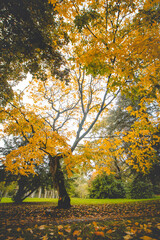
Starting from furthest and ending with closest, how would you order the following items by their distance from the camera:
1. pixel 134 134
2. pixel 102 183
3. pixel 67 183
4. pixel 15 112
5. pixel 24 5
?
pixel 102 183 < pixel 67 183 < pixel 15 112 < pixel 134 134 < pixel 24 5

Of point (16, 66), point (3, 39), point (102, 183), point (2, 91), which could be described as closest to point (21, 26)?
point (3, 39)

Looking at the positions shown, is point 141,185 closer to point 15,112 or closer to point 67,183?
point 67,183

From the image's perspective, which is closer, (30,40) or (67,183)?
(30,40)

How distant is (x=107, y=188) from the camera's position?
11734mm

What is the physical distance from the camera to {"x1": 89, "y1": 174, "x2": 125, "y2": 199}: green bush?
→ 1172 centimetres

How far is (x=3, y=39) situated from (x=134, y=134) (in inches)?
244

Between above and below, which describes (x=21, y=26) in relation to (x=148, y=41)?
above

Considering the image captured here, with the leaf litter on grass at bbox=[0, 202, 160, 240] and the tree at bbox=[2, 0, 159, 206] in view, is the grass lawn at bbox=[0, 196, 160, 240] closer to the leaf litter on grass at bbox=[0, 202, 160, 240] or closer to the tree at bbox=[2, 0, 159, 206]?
the leaf litter on grass at bbox=[0, 202, 160, 240]

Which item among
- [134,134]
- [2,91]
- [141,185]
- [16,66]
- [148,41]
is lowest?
[141,185]

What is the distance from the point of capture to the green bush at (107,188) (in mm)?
11719

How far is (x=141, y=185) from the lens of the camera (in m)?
10.7

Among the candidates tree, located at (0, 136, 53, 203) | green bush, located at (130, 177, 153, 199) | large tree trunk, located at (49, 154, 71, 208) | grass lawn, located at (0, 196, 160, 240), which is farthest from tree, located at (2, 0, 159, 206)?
green bush, located at (130, 177, 153, 199)

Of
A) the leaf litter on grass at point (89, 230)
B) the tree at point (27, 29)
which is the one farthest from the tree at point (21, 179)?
the tree at point (27, 29)

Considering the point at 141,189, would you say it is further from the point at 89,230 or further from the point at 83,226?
the point at 89,230
